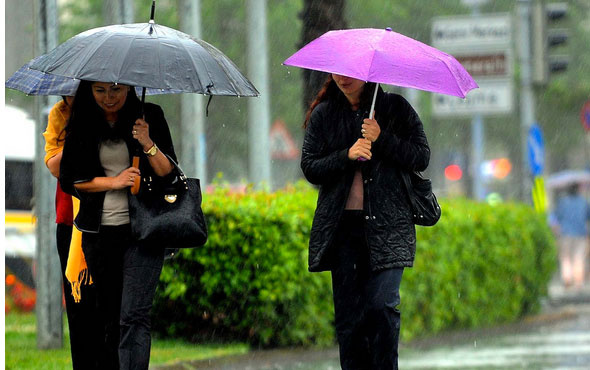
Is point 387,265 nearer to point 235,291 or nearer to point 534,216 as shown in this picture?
point 235,291

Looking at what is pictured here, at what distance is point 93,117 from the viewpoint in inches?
215

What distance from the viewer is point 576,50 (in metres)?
44.9

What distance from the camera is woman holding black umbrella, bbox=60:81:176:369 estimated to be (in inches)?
213

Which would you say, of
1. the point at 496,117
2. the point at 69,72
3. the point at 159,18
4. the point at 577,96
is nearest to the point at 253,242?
the point at 69,72

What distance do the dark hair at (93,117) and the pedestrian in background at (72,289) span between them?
0.11 m

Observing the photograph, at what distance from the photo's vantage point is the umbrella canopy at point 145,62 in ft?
16.7

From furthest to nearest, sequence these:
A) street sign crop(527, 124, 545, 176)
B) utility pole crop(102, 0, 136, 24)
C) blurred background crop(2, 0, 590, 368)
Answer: street sign crop(527, 124, 545, 176), blurred background crop(2, 0, 590, 368), utility pole crop(102, 0, 136, 24)

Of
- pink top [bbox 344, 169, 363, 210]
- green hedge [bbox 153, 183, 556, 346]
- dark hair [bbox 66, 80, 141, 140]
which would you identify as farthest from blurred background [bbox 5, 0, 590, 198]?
pink top [bbox 344, 169, 363, 210]

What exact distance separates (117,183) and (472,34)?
9618 mm

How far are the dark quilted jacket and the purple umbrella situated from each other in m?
0.25

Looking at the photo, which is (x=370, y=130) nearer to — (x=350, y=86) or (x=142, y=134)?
(x=350, y=86)

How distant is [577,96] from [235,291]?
3287 centimetres

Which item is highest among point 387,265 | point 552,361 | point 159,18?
point 159,18

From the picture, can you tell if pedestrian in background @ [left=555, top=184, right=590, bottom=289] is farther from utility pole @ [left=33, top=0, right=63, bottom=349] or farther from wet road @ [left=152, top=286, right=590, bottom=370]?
utility pole @ [left=33, top=0, right=63, bottom=349]
